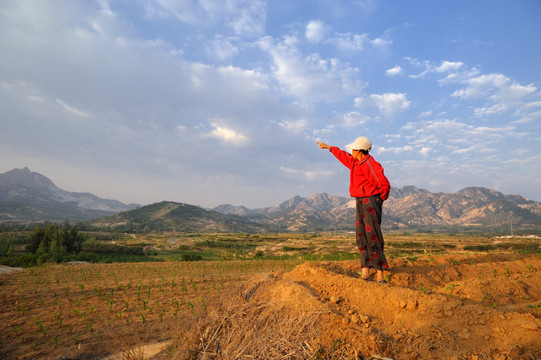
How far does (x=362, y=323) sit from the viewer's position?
306 cm

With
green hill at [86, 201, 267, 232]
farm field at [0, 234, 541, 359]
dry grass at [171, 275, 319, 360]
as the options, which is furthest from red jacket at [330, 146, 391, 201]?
green hill at [86, 201, 267, 232]

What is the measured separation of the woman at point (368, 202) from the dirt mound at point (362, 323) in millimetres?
850

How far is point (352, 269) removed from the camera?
5809mm

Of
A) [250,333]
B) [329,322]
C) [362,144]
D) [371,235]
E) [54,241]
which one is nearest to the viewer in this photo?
[250,333]

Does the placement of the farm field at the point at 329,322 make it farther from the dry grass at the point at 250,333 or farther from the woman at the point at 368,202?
the woman at the point at 368,202

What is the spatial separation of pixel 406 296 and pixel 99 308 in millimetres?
7881

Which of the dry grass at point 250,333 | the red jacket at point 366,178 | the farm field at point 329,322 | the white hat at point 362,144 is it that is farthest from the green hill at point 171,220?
the dry grass at point 250,333

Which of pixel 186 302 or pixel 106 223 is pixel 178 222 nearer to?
pixel 106 223

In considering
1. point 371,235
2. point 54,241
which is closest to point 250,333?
point 371,235

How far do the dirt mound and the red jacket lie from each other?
158 cm

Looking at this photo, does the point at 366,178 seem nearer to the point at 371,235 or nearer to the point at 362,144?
the point at 362,144

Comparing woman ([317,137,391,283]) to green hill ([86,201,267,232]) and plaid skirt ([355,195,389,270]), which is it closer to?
plaid skirt ([355,195,389,270])

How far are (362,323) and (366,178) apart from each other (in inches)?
96.7

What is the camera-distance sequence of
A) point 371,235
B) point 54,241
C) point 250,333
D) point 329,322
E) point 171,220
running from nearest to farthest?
point 250,333 → point 329,322 → point 371,235 → point 54,241 → point 171,220
